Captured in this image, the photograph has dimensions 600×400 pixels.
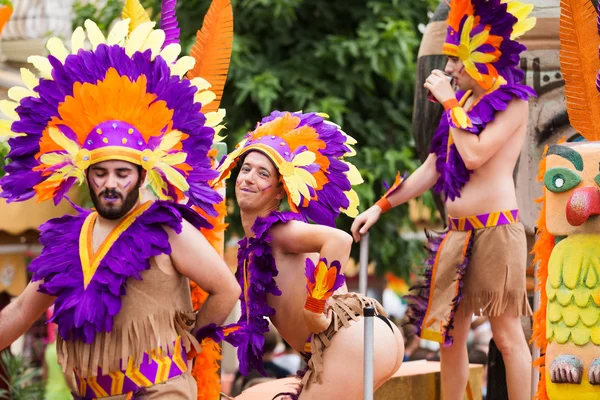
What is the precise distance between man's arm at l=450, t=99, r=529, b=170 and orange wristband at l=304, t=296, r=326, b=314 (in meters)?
1.39

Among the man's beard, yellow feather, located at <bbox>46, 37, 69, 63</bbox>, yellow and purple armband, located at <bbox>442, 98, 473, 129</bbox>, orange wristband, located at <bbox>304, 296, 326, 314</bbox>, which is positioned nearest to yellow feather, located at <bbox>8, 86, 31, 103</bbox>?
yellow feather, located at <bbox>46, 37, 69, 63</bbox>

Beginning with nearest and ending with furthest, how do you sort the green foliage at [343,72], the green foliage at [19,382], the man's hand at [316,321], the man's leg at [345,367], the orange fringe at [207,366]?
the man's hand at [316,321] < the man's leg at [345,367] < the orange fringe at [207,366] < the green foliage at [19,382] < the green foliage at [343,72]

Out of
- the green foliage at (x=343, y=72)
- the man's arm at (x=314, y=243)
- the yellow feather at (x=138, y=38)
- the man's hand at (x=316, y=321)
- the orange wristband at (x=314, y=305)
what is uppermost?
the green foliage at (x=343, y=72)

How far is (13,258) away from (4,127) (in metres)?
6.42

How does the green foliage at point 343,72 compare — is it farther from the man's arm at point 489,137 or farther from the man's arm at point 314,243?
the man's arm at point 314,243

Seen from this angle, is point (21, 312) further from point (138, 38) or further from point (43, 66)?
point (138, 38)

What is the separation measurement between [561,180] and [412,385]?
2338 millimetres

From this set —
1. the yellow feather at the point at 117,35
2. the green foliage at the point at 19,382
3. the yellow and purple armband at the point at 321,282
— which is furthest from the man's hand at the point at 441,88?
the green foliage at the point at 19,382

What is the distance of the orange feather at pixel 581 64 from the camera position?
4520 millimetres

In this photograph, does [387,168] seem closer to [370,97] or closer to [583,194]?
[370,97]

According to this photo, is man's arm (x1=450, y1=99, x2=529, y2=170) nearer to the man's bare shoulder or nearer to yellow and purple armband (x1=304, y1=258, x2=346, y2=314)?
the man's bare shoulder

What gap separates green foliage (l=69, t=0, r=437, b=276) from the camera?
916 centimetres

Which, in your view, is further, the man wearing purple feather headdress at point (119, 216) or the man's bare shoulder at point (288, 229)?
the man's bare shoulder at point (288, 229)

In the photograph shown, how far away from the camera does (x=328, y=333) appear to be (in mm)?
4352
